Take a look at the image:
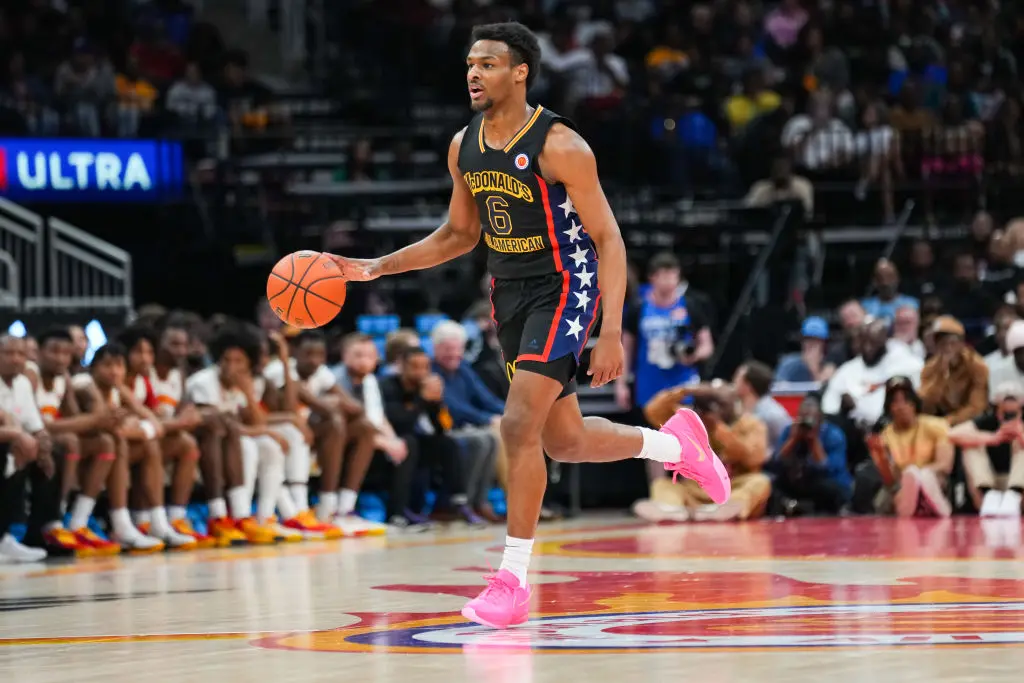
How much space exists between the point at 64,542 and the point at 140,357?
137cm

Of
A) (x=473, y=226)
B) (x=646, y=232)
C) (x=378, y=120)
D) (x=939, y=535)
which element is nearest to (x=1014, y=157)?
(x=646, y=232)

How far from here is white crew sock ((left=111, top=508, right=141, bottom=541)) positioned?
10594 mm

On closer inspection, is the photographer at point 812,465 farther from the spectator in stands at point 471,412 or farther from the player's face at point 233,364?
the player's face at point 233,364

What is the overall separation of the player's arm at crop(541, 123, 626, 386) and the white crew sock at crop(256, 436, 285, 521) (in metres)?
5.58

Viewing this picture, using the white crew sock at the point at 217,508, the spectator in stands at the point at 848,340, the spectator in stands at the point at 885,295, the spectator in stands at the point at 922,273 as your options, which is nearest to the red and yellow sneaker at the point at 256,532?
the white crew sock at the point at 217,508

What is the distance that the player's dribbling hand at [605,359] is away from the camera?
20.1ft

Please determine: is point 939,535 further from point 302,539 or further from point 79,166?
point 79,166

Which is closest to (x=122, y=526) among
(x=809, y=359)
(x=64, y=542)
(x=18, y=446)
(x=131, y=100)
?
(x=64, y=542)

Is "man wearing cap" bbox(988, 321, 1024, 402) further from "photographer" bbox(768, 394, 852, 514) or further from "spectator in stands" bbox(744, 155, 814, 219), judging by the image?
"spectator in stands" bbox(744, 155, 814, 219)

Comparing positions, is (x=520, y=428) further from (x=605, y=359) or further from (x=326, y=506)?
(x=326, y=506)

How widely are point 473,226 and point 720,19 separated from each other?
14.6 m

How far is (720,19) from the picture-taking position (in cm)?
2078

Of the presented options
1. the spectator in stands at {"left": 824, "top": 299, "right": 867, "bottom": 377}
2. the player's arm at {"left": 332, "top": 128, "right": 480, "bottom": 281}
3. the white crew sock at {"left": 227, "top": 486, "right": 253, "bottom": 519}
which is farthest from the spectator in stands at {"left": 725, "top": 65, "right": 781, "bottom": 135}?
the player's arm at {"left": 332, "top": 128, "right": 480, "bottom": 281}

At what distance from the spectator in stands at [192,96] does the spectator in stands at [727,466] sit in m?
7.41
